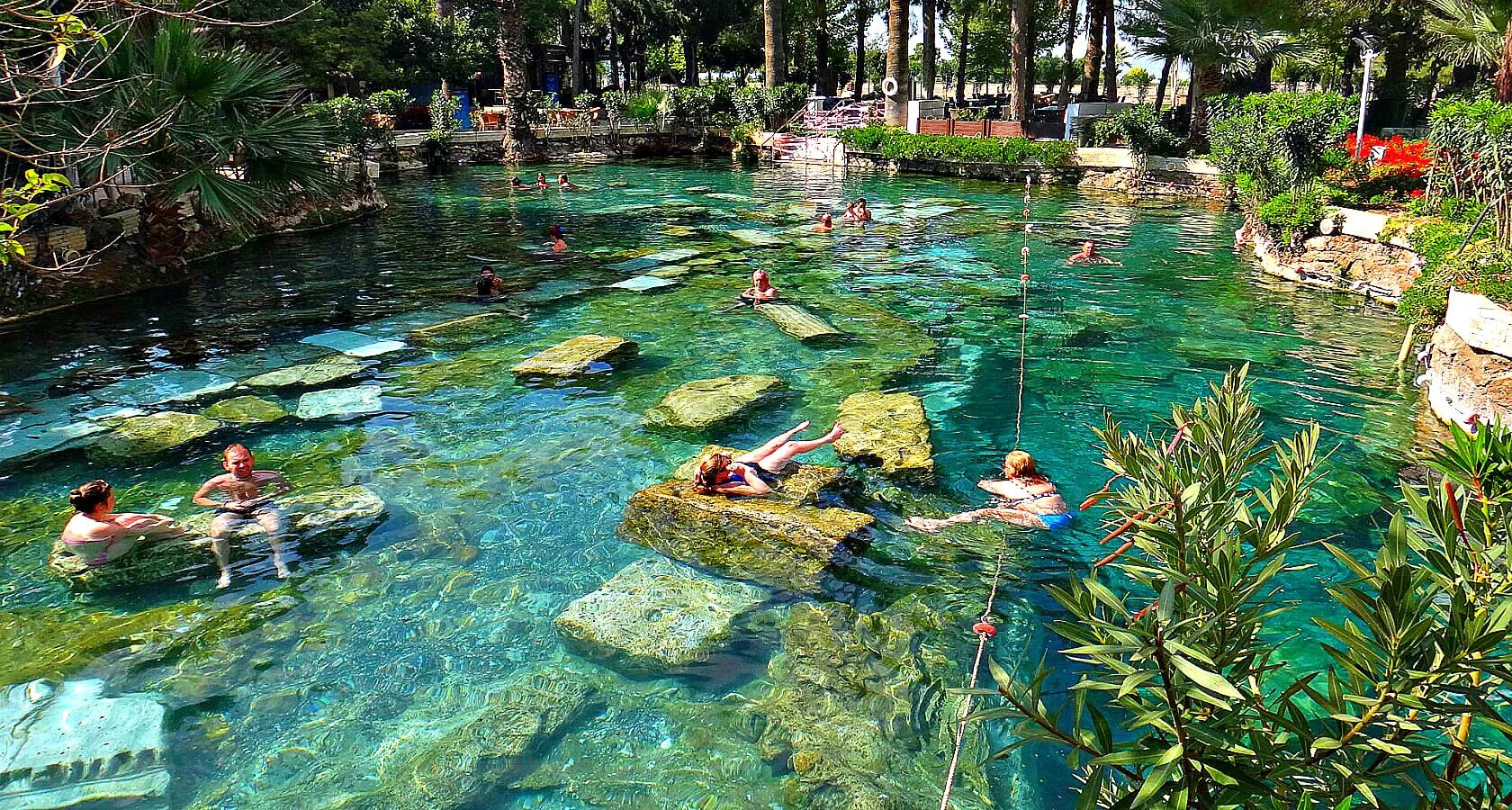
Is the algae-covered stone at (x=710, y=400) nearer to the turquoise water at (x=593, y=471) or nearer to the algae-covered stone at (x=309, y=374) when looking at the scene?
the turquoise water at (x=593, y=471)

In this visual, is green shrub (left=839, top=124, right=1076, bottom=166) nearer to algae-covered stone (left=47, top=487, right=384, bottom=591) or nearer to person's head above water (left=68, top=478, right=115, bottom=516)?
algae-covered stone (left=47, top=487, right=384, bottom=591)

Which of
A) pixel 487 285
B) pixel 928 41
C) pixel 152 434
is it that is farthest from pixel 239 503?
pixel 928 41

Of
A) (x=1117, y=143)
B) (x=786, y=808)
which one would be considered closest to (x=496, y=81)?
(x=1117, y=143)

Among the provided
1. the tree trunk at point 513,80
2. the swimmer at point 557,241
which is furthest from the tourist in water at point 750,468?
the tree trunk at point 513,80

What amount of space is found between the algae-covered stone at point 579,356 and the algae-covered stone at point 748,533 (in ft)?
14.7

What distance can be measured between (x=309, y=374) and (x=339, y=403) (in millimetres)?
1417

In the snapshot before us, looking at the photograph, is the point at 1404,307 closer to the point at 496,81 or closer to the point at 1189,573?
the point at 1189,573

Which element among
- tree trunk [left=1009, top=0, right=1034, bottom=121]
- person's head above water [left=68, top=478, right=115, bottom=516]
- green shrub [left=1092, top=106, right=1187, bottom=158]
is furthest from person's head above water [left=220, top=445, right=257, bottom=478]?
tree trunk [left=1009, top=0, right=1034, bottom=121]

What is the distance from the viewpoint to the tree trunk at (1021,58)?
31.9m

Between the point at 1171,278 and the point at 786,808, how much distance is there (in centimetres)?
1516

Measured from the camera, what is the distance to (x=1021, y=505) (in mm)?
8125

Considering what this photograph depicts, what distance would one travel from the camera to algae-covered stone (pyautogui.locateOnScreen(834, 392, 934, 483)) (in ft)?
29.3

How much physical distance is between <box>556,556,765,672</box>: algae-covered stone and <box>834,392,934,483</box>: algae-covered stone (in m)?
2.54

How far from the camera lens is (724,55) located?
2549 inches
